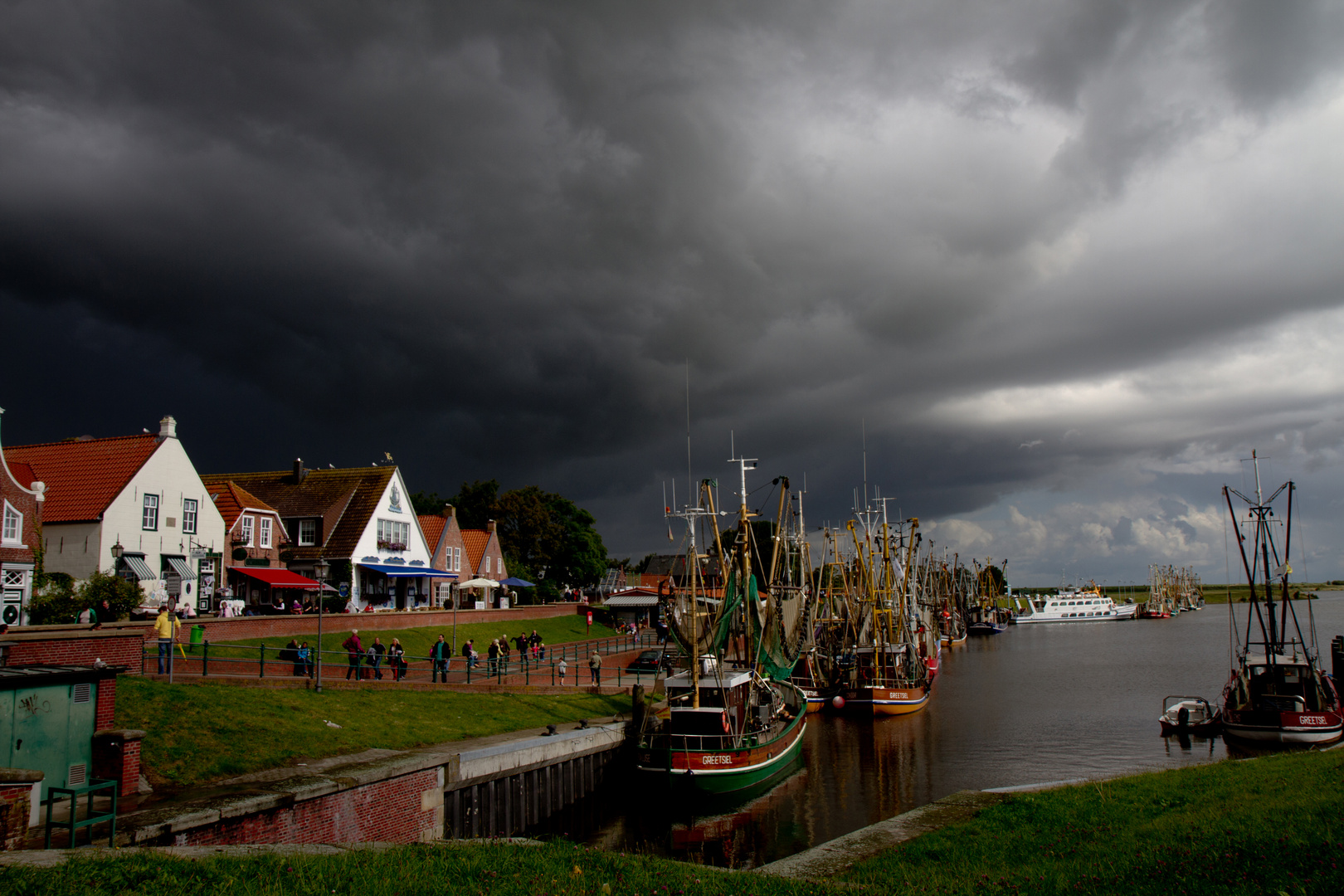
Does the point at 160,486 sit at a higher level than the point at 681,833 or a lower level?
higher

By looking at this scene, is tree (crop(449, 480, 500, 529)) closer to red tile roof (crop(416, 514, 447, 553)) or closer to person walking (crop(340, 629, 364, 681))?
red tile roof (crop(416, 514, 447, 553))

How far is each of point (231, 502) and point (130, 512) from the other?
10010 millimetres

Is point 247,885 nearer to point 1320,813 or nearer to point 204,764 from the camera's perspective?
point 204,764

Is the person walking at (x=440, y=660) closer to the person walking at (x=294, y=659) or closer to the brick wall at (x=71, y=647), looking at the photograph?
the person walking at (x=294, y=659)

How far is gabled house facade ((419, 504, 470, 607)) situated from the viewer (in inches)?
2596

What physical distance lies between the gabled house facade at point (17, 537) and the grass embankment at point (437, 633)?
7884mm

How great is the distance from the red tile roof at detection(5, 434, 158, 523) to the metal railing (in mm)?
12053

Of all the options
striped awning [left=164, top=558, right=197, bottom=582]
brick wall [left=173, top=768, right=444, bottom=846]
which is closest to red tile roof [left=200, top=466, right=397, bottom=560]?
striped awning [left=164, top=558, right=197, bottom=582]

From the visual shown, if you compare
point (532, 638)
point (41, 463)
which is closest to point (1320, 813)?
point (532, 638)

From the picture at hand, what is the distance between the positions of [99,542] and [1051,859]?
41.1 meters

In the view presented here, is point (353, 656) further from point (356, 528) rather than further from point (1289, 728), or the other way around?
point (1289, 728)

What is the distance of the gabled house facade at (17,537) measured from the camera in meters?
33.6

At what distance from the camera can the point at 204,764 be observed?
1780cm

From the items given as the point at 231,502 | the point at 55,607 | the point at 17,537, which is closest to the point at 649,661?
the point at 231,502
